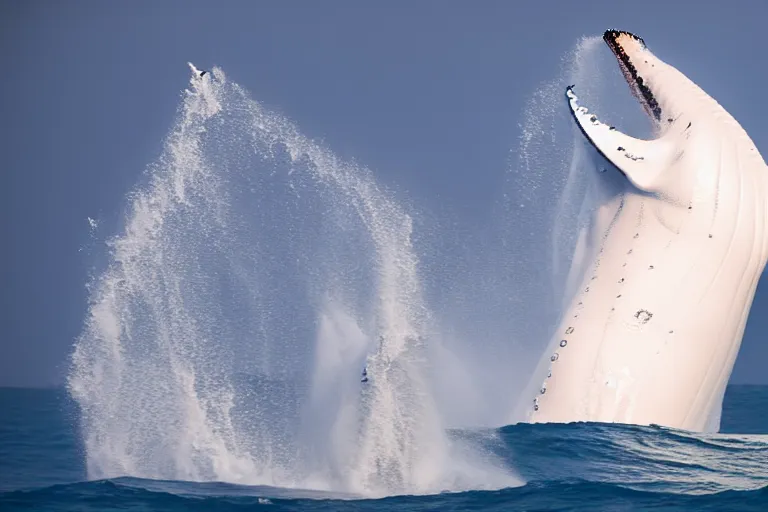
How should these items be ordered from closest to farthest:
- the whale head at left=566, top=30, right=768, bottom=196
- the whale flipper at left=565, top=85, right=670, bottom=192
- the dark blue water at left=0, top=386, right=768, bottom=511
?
the dark blue water at left=0, top=386, right=768, bottom=511 → the whale head at left=566, top=30, right=768, bottom=196 → the whale flipper at left=565, top=85, right=670, bottom=192

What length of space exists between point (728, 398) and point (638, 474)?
19211 mm

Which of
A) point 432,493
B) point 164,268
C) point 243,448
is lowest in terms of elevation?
point 432,493

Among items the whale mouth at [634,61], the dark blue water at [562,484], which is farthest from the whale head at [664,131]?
the dark blue water at [562,484]

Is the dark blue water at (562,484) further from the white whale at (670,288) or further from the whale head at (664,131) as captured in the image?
the whale head at (664,131)

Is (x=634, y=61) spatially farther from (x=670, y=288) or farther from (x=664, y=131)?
(x=670, y=288)

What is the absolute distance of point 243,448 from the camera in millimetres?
12641

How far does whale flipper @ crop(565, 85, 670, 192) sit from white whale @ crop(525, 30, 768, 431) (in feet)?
0.04

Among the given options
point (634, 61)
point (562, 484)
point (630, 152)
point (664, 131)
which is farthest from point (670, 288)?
point (634, 61)

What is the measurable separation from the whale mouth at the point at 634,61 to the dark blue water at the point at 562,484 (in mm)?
4541

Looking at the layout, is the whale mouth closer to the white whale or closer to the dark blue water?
the white whale

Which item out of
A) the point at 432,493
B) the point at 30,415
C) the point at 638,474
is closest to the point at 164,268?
the point at 432,493

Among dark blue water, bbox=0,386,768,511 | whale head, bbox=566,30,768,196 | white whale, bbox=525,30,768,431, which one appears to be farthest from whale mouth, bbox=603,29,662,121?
dark blue water, bbox=0,386,768,511

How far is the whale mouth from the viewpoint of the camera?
1480 cm

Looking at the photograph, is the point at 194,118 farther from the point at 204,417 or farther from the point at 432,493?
the point at 432,493
